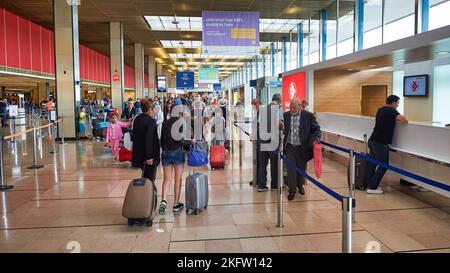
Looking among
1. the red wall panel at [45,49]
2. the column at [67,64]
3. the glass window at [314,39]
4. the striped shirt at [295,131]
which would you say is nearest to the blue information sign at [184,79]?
the red wall panel at [45,49]

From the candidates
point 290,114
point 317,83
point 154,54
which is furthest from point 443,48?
point 154,54

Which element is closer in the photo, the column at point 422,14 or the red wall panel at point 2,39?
the column at point 422,14

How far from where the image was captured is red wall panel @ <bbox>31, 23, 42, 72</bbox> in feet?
63.4

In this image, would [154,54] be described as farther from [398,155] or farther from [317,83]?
[398,155]

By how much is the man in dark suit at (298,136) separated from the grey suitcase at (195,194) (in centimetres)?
164

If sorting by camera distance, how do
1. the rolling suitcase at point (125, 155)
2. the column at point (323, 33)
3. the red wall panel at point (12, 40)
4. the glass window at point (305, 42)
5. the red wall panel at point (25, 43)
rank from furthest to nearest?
the glass window at point (305, 42) < the red wall panel at point (25, 43) < the column at point (323, 33) < the red wall panel at point (12, 40) < the rolling suitcase at point (125, 155)

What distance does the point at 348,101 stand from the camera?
538 inches

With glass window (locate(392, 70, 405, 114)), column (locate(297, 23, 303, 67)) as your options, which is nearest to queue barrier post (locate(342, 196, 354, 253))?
glass window (locate(392, 70, 405, 114))

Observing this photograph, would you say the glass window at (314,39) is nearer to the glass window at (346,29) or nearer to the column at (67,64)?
the glass window at (346,29)

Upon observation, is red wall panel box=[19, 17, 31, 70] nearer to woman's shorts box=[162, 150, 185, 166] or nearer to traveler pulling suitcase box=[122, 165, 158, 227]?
woman's shorts box=[162, 150, 185, 166]

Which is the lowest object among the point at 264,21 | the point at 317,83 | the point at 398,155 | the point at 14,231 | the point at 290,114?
the point at 14,231

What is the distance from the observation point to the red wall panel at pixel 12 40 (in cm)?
1661

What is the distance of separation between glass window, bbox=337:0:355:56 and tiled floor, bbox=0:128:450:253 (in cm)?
826

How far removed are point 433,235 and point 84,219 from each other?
4.58 metres
